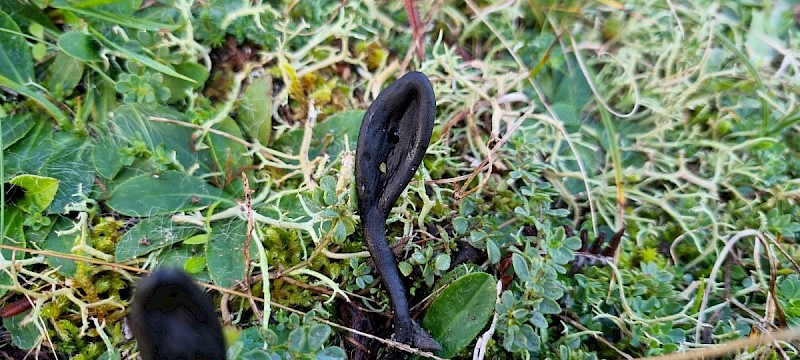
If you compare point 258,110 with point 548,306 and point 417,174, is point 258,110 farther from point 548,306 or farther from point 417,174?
point 548,306

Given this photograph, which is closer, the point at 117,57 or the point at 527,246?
the point at 527,246

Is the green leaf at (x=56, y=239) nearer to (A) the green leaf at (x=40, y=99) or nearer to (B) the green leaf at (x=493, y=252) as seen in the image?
(A) the green leaf at (x=40, y=99)

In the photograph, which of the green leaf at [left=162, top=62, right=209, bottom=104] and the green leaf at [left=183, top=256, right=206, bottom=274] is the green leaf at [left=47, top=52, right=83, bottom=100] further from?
the green leaf at [left=183, top=256, right=206, bottom=274]

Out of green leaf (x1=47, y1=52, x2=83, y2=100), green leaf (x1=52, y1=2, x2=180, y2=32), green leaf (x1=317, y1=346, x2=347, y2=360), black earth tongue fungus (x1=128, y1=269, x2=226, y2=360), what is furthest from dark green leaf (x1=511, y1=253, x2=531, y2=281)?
green leaf (x1=47, y1=52, x2=83, y2=100)

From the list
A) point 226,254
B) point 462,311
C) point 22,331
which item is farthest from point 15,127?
point 462,311

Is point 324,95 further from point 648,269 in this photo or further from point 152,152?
point 648,269

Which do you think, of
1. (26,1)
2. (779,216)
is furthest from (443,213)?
(26,1)

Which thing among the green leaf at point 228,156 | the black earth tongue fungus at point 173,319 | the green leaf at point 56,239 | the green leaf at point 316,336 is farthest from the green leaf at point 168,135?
the black earth tongue fungus at point 173,319
